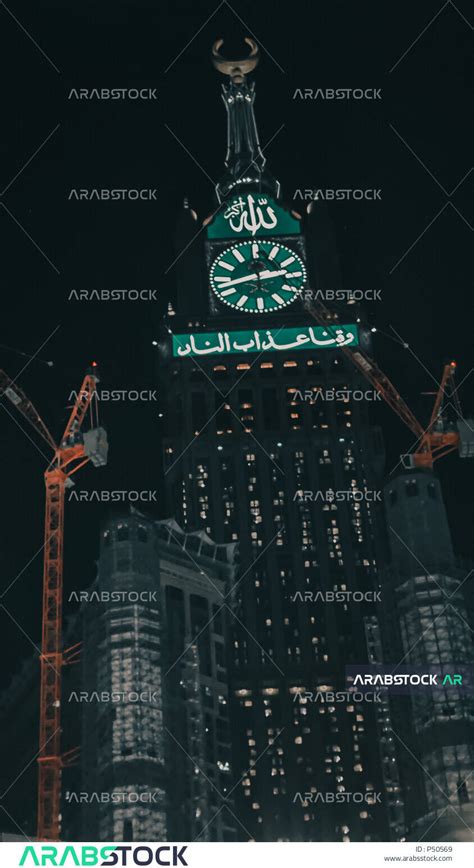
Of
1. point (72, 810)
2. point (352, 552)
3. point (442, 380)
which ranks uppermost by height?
point (352, 552)

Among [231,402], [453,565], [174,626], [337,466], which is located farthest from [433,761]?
[231,402]

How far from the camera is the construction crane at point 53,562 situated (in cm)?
3347

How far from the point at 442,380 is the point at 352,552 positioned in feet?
81.2

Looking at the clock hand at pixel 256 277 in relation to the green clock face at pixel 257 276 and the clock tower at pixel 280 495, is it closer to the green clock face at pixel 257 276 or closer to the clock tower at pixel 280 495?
the green clock face at pixel 257 276

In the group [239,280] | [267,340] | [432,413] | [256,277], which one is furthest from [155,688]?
[239,280]

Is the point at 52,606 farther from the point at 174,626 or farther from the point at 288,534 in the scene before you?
the point at 288,534

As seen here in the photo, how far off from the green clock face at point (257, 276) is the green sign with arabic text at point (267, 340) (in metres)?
1.65

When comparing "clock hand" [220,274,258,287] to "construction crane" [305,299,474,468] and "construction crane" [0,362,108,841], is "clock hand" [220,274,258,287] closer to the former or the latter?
"construction crane" [305,299,474,468]

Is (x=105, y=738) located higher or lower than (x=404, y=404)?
lower

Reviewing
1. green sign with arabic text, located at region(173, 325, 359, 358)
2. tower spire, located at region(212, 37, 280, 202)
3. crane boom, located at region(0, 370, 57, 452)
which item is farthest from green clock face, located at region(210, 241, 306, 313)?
crane boom, located at region(0, 370, 57, 452)

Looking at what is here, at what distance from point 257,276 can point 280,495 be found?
A: 446 inches

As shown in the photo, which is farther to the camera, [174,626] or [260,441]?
[260,441]

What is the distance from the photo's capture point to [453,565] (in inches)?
2130

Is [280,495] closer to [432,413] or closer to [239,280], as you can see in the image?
[239,280]
